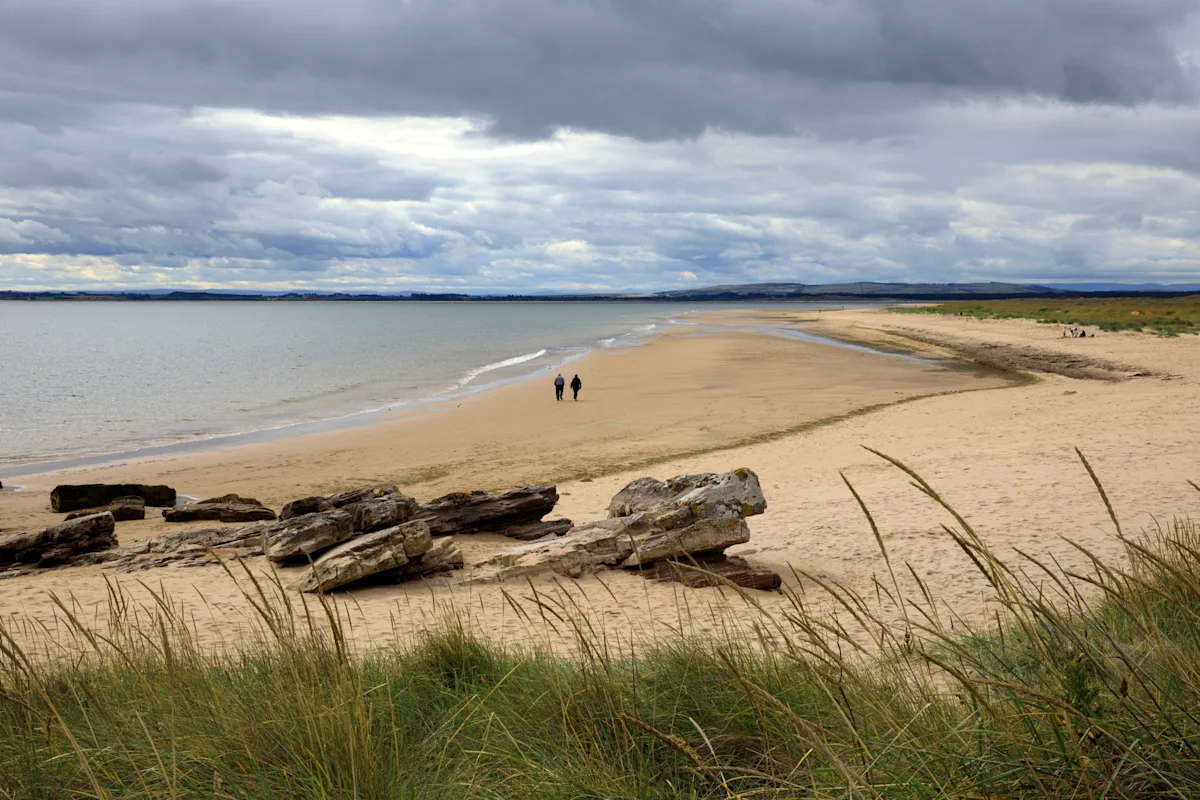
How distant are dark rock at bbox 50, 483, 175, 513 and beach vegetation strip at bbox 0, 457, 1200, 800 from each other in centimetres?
1247

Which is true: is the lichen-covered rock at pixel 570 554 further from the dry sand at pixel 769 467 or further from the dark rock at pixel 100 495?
the dark rock at pixel 100 495

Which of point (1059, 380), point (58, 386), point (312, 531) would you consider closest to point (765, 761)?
point (312, 531)

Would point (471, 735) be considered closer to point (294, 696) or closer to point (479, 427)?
point (294, 696)

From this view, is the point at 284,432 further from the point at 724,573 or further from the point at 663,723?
the point at 663,723

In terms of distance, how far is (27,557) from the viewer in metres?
10.7

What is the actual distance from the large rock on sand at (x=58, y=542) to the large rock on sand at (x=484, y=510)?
4471 millimetres

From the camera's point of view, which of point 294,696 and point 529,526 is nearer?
point 294,696

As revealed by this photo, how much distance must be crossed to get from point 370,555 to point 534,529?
2972mm

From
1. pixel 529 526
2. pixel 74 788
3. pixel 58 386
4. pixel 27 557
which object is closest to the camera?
pixel 74 788

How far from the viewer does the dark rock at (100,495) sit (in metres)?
15.3

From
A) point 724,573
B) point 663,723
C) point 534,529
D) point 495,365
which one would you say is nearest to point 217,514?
point 534,529

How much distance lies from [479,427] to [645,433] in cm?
605

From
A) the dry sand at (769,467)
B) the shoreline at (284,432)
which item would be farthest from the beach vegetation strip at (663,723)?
the shoreline at (284,432)

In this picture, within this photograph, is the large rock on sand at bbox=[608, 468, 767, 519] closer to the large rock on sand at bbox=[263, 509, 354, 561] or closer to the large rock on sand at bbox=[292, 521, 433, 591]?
the large rock on sand at bbox=[292, 521, 433, 591]
